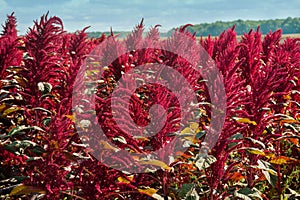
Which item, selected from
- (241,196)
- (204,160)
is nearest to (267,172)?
(241,196)

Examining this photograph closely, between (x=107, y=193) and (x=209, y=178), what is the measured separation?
2.35 feet

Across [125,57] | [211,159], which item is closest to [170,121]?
[211,159]

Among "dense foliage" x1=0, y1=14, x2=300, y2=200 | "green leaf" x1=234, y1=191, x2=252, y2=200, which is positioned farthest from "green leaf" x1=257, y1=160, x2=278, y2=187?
"green leaf" x1=234, y1=191, x2=252, y2=200

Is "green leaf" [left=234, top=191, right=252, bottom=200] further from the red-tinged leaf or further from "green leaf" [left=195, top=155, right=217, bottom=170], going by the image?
the red-tinged leaf

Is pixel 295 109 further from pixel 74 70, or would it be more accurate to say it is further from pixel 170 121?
pixel 74 70

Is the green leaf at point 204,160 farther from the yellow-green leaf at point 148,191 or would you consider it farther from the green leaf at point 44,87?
the green leaf at point 44,87

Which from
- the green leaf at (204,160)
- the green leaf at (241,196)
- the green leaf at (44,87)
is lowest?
the green leaf at (241,196)

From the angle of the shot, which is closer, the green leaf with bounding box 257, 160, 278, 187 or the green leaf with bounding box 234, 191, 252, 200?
the green leaf with bounding box 234, 191, 252, 200

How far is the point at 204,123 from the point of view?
297 cm

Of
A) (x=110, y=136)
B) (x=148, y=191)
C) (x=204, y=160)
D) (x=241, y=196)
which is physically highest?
(x=110, y=136)

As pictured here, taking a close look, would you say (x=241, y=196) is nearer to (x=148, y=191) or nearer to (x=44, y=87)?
(x=148, y=191)

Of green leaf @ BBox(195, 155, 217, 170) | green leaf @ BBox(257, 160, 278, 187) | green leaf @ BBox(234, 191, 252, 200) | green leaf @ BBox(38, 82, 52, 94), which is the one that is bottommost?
green leaf @ BBox(234, 191, 252, 200)

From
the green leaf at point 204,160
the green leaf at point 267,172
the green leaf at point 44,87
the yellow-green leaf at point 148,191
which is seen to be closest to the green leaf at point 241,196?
the green leaf at point 267,172

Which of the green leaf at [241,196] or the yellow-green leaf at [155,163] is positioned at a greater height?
the yellow-green leaf at [155,163]
